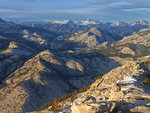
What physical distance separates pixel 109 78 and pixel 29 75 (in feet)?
397

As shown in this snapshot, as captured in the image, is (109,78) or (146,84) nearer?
(146,84)

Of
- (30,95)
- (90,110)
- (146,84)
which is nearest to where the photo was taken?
(90,110)

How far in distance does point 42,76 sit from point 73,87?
110 feet

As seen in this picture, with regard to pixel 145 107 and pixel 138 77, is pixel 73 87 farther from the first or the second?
pixel 145 107

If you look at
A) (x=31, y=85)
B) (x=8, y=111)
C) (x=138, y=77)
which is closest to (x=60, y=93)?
(x=31, y=85)

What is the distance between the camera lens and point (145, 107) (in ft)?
115

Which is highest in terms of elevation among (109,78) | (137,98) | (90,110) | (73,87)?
(90,110)

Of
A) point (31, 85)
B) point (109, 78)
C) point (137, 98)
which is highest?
point (137, 98)

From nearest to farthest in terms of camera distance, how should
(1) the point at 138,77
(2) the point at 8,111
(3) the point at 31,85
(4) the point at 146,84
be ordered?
(4) the point at 146,84, (1) the point at 138,77, (2) the point at 8,111, (3) the point at 31,85

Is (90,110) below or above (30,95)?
above

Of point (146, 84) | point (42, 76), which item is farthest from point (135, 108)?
point (42, 76)

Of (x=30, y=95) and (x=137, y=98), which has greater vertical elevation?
(x=137, y=98)

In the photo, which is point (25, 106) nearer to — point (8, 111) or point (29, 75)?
point (8, 111)

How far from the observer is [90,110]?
30859mm
